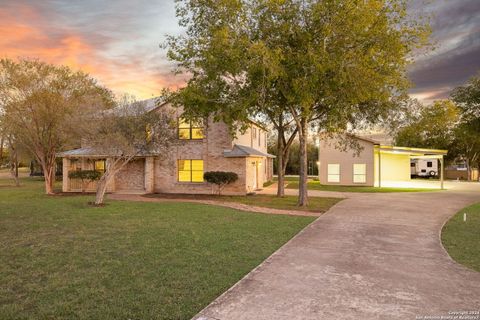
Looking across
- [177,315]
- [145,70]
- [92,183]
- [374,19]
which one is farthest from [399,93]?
[92,183]

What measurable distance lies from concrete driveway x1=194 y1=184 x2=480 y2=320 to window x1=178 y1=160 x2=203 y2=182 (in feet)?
47.6

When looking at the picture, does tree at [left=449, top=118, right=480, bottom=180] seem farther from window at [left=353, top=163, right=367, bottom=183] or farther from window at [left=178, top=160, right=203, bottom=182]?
window at [left=178, top=160, right=203, bottom=182]

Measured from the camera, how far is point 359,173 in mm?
31844

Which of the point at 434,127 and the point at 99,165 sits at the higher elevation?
the point at 434,127

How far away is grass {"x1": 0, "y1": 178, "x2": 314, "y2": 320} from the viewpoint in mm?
5016

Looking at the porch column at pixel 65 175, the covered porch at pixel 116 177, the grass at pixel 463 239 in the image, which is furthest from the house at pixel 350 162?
the porch column at pixel 65 175

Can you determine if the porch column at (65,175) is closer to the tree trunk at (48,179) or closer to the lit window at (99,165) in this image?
the tree trunk at (48,179)

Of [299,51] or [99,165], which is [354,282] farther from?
[99,165]

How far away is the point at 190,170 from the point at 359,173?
1683 centimetres

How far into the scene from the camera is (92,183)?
83.3 ft

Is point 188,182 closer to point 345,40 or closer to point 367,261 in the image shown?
point 345,40

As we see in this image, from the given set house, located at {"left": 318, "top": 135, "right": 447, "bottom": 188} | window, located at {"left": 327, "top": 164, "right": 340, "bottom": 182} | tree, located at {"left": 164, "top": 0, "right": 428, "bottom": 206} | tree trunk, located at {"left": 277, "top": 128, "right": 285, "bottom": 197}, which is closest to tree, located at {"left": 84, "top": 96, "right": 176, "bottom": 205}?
tree, located at {"left": 164, "top": 0, "right": 428, "bottom": 206}

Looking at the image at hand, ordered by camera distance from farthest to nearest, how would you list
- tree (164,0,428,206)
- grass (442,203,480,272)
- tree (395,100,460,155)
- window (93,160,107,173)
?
tree (395,100,460,155) → window (93,160,107,173) → tree (164,0,428,206) → grass (442,203,480,272)

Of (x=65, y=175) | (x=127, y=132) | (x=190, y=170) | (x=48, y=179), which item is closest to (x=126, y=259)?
(x=127, y=132)
